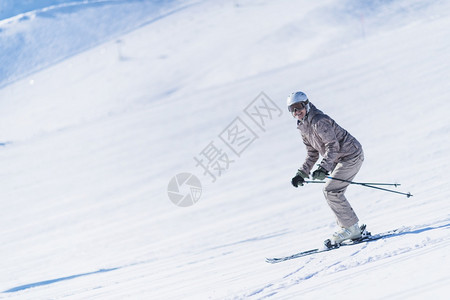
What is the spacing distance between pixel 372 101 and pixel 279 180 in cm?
536

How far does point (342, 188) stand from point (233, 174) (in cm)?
673

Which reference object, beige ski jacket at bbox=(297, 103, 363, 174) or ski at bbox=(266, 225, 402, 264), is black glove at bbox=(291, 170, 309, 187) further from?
ski at bbox=(266, 225, 402, 264)

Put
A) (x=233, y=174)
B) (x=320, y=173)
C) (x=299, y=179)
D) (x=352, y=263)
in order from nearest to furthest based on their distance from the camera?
(x=352, y=263) → (x=320, y=173) → (x=299, y=179) → (x=233, y=174)

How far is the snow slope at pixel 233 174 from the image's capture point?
4562 mm

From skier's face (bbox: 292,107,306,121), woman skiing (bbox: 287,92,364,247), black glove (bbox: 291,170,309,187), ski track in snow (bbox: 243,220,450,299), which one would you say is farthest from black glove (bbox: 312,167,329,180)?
ski track in snow (bbox: 243,220,450,299)

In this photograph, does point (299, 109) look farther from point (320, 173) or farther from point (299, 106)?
point (320, 173)

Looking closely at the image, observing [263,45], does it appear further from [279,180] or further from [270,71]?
[279,180]

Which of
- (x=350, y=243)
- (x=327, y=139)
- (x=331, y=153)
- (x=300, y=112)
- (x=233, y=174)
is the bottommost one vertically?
(x=233, y=174)

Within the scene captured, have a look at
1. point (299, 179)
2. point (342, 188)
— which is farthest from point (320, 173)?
point (342, 188)

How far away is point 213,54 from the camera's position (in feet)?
96.7

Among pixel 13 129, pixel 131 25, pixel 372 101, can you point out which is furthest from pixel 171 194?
pixel 131 25

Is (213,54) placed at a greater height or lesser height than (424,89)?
lesser

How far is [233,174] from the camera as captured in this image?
38.2 feet

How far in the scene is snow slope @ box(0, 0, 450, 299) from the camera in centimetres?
456
